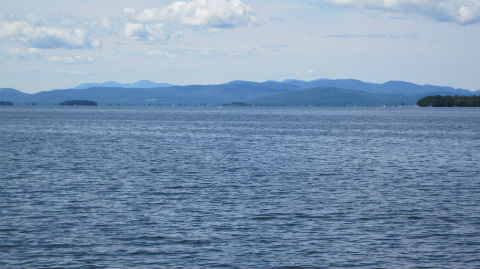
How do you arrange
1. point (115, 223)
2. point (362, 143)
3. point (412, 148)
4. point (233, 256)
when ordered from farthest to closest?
1. point (362, 143)
2. point (412, 148)
3. point (115, 223)
4. point (233, 256)

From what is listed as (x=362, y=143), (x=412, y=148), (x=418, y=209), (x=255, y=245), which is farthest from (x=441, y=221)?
(x=362, y=143)

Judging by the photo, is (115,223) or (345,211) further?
(345,211)

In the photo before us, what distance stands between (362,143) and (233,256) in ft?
173

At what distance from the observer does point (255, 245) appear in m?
20.7

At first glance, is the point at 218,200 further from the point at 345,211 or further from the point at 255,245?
the point at 255,245

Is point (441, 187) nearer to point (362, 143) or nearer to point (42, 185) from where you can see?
point (42, 185)

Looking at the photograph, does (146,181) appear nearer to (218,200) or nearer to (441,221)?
(218,200)

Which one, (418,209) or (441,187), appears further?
(441,187)

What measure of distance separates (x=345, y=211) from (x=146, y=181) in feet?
44.3

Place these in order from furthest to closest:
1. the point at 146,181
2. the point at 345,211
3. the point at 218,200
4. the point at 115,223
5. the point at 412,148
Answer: the point at 412,148, the point at 146,181, the point at 218,200, the point at 345,211, the point at 115,223

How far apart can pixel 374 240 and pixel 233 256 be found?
5.35 meters

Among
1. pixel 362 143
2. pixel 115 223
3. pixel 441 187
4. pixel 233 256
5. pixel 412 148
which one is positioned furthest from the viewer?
pixel 362 143

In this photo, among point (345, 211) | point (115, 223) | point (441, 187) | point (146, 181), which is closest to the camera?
point (115, 223)

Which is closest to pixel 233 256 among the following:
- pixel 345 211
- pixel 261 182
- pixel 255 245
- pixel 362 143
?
pixel 255 245
